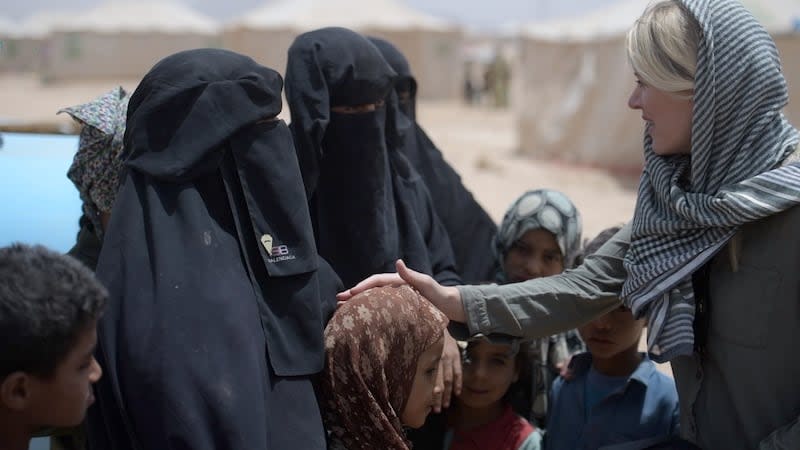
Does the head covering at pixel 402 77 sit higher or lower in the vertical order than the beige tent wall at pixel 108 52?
higher

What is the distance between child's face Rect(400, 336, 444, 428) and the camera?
7.53 ft

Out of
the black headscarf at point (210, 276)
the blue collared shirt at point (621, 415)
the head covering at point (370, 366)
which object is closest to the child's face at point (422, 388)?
the head covering at point (370, 366)

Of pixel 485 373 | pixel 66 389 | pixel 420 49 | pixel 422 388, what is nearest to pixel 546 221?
pixel 485 373

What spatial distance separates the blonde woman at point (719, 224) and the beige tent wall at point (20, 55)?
122 ft

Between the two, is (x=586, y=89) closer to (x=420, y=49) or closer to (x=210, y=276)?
(x=210, y=276)

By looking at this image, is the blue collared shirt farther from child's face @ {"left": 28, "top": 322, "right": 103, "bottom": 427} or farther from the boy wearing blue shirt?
child's face @ {"left": 28, "top": 322, "right": 103, "bottom": 427}

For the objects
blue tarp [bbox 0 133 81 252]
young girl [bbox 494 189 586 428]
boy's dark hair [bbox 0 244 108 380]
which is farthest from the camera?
young girl [bbox 494 189 586 428]

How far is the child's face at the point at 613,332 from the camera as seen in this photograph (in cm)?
290

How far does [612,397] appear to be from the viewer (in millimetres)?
2883

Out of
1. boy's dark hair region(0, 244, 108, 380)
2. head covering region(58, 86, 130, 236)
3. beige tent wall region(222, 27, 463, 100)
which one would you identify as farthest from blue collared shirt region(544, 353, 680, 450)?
beige tent wall region(222, 27, 463, 100)

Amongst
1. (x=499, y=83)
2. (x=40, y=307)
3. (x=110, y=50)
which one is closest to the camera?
(x=40, y=307)

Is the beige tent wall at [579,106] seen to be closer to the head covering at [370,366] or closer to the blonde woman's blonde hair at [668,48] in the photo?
the blonde woman's blonde hair at [668,48]

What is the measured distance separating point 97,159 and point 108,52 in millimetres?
30007

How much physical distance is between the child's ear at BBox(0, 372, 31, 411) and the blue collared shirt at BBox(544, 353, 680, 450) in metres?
1.67
